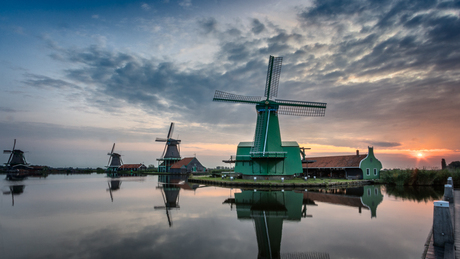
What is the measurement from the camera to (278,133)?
25922 millimetres

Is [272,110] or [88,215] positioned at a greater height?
[272,110]

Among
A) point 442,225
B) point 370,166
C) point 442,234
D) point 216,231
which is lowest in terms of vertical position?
point 216,231

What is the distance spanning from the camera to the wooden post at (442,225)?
5156mm

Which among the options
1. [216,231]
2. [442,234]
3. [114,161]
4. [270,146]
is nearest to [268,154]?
[270,146]

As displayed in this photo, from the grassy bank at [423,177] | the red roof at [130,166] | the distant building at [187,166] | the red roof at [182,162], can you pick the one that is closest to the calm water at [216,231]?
the grassy bank at [423,177]

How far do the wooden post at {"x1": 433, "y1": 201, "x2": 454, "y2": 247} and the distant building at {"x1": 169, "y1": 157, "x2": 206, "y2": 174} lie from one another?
48344mm

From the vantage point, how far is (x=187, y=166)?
51.6 meters

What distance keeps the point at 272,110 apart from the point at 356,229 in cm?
1800

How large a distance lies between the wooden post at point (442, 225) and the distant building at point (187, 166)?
159 feet

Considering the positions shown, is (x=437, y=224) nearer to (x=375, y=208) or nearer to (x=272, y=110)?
(x=375, y=208)

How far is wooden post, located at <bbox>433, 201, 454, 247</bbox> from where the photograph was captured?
5156mm

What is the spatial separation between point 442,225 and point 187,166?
4860 centimetres

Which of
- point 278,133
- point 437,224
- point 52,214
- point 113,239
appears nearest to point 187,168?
point 278,133

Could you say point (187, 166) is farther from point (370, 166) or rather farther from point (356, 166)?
point (370, 166)
